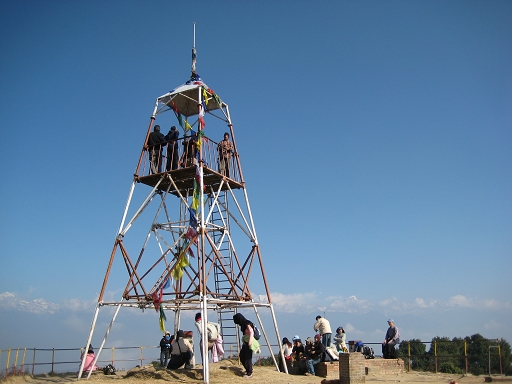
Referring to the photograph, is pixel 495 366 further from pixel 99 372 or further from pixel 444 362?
pixel 99 372

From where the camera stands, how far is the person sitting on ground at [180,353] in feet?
54.4

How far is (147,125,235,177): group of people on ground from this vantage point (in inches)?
749

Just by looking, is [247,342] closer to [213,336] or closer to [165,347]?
[213,336]

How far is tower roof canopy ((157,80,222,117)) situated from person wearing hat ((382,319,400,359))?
10767 mm

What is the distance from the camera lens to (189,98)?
19938 millimetres

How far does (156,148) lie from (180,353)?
298 inches

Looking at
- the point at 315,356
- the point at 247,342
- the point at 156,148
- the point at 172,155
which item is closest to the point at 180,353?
the point at 247,342

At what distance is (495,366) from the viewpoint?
2412 cm

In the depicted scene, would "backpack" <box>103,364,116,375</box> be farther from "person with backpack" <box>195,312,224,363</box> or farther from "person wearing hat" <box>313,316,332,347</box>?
"person wearing hat" <box>313,316,332,347</box>

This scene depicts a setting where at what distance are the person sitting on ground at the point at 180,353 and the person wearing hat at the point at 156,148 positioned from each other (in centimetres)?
616

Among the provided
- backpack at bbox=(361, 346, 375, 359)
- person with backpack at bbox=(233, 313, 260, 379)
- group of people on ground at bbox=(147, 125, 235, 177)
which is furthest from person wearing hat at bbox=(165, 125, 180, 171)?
backpack at bbox=(361, 346, 375, 359)

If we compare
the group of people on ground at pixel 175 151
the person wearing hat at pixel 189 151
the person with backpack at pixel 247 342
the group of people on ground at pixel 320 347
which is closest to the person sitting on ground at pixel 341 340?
the group of people on ground at pixel 320 347

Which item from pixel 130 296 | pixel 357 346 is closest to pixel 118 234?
pixel 130 296

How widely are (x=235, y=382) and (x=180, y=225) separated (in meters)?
6.83
